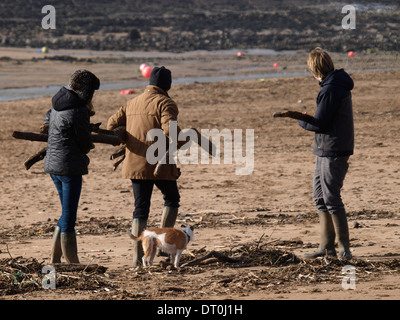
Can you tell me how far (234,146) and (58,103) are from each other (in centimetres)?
836

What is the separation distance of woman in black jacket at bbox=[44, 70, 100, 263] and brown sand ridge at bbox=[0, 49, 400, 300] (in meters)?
0.78

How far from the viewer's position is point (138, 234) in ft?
22.7

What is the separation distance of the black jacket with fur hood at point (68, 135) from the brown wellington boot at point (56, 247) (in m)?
0.63

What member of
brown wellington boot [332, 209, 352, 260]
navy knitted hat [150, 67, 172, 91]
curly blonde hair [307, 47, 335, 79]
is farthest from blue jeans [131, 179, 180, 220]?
curly blonde hair [307, 47, 335, 79]

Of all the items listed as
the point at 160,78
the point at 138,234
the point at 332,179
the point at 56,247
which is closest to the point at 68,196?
the point at 56,247

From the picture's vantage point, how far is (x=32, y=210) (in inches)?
414

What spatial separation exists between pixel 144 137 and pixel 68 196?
2.74 ft

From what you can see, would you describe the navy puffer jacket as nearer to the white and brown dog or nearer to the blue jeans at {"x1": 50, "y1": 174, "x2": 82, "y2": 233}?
the white and brown dog

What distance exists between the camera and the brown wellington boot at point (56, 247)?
7.01 m

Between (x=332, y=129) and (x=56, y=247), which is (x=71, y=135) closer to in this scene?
(x=56, y=247)

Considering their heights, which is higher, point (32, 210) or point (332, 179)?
point (332, 179)

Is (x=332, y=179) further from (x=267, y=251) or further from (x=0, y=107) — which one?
(x=0, y=107)

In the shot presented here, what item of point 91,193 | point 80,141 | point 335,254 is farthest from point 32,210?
point 335,254

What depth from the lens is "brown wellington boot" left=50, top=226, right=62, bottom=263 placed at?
23.0ft
